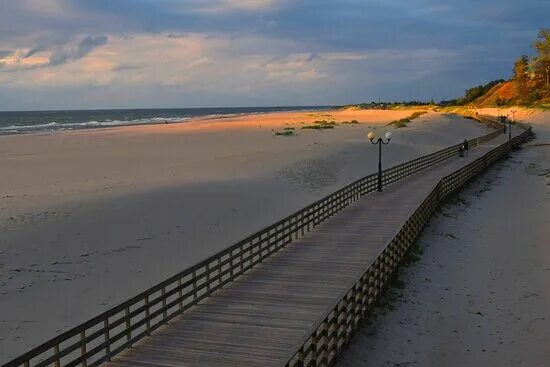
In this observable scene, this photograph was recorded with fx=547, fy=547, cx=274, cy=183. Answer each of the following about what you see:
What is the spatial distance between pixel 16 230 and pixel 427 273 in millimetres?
13668

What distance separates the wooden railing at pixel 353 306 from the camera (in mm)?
8211

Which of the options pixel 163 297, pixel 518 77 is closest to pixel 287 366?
pixel 163 297

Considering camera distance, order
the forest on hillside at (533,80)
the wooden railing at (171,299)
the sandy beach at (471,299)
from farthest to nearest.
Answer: the forest on hillside at (533,80) → the sandy beach at (471,299) → the wooden railing at (171,299)

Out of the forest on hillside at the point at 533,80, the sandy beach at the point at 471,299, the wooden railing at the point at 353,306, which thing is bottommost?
A: the sandy beach at the point at 471,299

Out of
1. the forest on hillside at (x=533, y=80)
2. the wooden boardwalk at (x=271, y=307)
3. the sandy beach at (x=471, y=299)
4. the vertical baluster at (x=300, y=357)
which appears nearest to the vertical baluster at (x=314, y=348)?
the wooden boardwalk at (x=271, y=307)

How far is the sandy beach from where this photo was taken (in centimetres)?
1039

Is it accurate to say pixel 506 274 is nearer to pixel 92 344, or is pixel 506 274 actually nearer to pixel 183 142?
pixel 92 344

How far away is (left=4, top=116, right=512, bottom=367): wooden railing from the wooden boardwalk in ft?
0.83

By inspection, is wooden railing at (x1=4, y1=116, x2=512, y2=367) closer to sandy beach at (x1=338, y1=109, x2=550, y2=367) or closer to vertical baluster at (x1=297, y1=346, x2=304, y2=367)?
vertical baluster at (x1=297, y1=346, x2=304, y2=367)

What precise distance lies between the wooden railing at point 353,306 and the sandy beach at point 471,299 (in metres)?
0.41

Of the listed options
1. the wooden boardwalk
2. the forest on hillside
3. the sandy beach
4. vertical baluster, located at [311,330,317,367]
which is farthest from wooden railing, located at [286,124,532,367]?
the forest on hillside

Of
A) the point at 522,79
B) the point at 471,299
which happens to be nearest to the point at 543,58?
the point at 522,79

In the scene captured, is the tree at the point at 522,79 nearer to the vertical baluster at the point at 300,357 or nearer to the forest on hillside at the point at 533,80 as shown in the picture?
the forest on hillside at the point at 533,80

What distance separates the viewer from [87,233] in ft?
61.1
